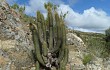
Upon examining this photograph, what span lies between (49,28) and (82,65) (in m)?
3.71

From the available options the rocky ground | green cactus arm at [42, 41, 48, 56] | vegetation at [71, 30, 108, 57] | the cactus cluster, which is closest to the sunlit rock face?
the rocky ground

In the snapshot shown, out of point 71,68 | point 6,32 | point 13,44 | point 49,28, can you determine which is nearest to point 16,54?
point 13,44

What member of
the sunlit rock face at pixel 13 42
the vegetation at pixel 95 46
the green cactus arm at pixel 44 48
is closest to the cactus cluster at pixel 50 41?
the green cactus arm at pixel 44 48

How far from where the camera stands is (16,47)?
1200 centimetres

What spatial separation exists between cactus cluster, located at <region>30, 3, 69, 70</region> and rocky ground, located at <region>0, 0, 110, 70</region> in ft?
3.28

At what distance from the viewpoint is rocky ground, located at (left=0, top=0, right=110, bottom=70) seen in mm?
11366

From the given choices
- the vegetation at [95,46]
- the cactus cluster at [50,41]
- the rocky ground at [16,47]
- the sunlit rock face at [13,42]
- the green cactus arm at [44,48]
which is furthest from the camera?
the vegetation at [95,46]

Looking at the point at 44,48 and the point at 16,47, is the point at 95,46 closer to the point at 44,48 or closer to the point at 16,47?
the point at 16,47

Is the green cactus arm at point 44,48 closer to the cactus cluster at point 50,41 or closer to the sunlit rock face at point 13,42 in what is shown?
the cactus cluster at point 50,41

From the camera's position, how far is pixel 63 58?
10727 mm

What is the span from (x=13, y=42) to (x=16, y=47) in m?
0.34

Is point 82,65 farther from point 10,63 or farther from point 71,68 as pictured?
point 10,63

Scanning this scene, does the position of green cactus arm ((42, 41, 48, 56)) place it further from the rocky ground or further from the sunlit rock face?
the sunlit rock face

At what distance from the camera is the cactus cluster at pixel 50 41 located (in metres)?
10.4
